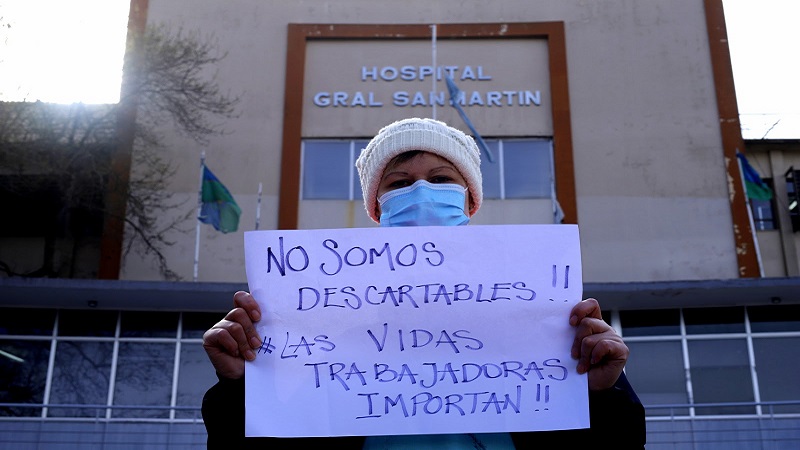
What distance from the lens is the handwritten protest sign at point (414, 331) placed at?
2178mm

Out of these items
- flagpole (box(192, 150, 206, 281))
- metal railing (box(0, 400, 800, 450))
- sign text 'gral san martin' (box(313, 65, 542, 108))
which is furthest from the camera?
sign text 'gral san martin' (box(313, 65, 542, 108))

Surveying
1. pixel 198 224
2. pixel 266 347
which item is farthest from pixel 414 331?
pixel 198 224

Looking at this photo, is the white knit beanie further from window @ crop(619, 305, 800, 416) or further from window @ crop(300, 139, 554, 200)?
window @ crop(300, 139, 554, 200)

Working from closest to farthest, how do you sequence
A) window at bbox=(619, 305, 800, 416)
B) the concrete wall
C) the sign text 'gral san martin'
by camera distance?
window at bbox=(619, 305, 800, 416), the concrete wall, the sign text 'gral san martin'

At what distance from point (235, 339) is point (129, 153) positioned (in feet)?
61.1

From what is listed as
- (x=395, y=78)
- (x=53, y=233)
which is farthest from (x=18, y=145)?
(x=395, y=78)

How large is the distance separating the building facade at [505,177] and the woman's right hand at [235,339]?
46.1 ft

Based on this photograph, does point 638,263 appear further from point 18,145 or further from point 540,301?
point 540,301

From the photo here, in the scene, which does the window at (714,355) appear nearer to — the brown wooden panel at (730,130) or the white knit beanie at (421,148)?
the brown wooden panel at (730,130)

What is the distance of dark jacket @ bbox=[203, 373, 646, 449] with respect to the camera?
2107 millimetres

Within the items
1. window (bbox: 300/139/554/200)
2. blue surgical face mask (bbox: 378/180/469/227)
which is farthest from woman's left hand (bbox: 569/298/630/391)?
window (bbox: 300/139/554/200)

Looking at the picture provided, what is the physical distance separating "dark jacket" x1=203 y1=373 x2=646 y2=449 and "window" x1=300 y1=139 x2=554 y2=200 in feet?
57.5

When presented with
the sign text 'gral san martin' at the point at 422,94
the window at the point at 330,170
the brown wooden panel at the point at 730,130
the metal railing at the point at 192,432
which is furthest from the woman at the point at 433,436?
the brown wooden panel at the point at 730,130

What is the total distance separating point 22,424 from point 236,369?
1391cm
